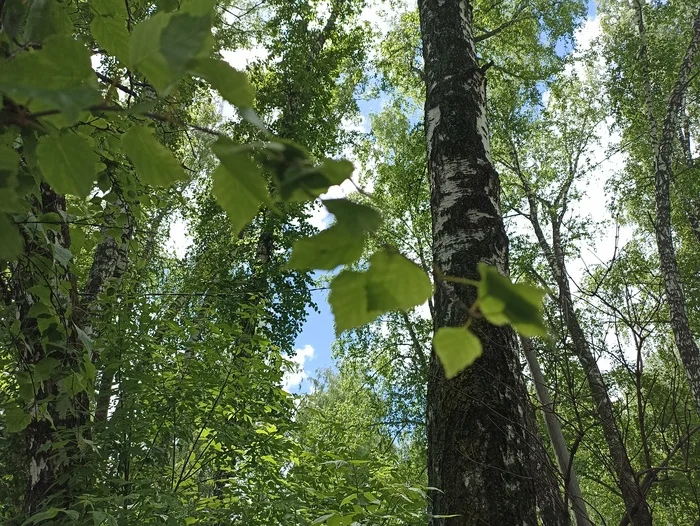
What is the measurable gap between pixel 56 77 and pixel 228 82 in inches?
5.1

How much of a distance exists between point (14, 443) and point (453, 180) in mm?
3351

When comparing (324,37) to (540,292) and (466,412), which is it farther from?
(540,292)

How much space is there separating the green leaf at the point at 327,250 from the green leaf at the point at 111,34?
1.59 feet

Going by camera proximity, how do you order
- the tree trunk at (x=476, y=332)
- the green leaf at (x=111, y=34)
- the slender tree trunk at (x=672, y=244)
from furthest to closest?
1. the slender tree trunk at (x=672, y=244)
2. the tree trunk at (x=476, y=332)
3. the green leaf at (x=111, y=34)

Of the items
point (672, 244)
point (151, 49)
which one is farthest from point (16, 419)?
point (672, 244)

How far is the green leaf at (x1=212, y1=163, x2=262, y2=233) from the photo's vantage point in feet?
1.36

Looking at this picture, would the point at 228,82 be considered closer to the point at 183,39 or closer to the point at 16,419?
the point at 183,39

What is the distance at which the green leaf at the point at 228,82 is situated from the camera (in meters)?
0.37

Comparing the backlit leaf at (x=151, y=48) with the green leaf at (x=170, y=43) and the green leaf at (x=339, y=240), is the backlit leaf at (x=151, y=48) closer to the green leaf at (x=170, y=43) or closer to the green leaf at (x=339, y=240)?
the green leaf at (x=170, y=43)

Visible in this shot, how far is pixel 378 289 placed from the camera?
0.37 metres

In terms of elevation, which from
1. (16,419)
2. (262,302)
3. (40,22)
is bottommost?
(16,419)

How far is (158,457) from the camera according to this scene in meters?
2.64

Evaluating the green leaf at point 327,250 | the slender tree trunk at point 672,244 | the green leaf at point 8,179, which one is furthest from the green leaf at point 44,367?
the slender tree trunk at point 672,244

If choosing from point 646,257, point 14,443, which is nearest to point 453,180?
point 14,443
